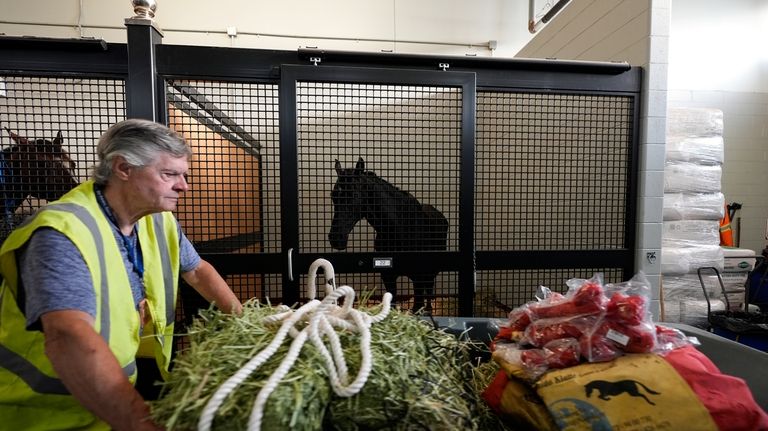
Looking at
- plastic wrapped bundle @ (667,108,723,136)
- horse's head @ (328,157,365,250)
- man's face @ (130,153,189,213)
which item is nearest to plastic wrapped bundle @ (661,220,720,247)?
plastic wrapped bundle @ (667,108,723,136)

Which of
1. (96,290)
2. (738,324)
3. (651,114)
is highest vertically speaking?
(651,114)

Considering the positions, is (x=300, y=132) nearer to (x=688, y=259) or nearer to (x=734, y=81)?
(x=688, y=259)

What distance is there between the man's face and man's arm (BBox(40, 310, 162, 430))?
1.42 feet

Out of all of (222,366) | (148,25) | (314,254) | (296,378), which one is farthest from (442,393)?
(148,25)

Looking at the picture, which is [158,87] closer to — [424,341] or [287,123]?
[287,123]

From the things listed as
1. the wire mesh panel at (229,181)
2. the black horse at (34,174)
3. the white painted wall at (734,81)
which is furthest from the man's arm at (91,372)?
the white painted wall at (734,81)

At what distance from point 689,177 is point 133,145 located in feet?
11.9

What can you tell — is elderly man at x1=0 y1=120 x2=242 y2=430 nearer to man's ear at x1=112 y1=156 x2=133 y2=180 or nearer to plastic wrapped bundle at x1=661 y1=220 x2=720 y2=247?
man's ear at x1=112 y1=156 x2=133 y2=180

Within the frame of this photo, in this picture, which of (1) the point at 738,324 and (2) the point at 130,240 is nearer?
(2) the point at 130,240

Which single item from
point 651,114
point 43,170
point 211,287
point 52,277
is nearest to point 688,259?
point 651,114

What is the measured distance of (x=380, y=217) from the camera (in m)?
2.33

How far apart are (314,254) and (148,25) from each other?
144 centimetres

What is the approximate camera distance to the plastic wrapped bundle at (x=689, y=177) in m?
2.84

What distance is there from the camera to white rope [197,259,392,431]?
0.63 meters
